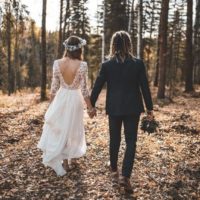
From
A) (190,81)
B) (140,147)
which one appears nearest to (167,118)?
(140,147)

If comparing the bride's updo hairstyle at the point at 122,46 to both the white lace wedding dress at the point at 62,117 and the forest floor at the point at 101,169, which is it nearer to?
the white lace wedding dress at the point at 62,117

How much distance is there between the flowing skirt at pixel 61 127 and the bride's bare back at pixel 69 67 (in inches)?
10.0

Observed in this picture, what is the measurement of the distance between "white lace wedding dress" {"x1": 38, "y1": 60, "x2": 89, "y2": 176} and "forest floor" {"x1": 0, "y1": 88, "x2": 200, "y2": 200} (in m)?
0.40

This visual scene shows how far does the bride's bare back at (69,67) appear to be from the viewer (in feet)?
25.9

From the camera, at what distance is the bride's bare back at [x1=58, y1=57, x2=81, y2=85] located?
789cm

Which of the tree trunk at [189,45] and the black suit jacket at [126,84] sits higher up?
the tree trunk at [189,45]

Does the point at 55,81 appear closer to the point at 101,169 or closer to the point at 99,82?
the point at 99,82

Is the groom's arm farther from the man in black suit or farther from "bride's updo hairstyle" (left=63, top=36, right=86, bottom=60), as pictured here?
"bride's updo hairstyle" (left=63, top=36, right=86, bottom=60)

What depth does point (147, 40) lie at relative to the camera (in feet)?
144

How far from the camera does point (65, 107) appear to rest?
26.1ft

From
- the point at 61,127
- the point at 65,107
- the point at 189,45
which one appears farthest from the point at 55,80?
the point at 189,45

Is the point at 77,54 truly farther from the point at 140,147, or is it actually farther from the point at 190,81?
the point at 190,81

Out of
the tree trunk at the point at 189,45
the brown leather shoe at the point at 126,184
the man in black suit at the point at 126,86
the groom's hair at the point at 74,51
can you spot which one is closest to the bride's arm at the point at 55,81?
the groom's hair at the point at 74,51

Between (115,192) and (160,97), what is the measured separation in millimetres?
16259
